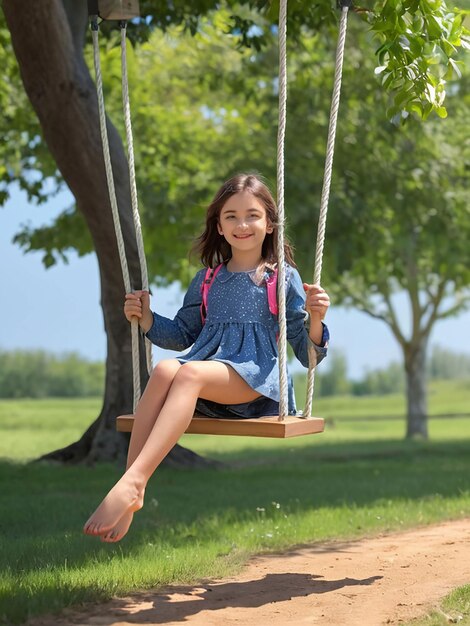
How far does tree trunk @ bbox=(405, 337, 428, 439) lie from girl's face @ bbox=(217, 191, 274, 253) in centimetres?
1739

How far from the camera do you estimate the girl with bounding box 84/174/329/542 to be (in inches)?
170

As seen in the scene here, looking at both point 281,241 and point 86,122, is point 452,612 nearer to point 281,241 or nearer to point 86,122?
point 281,241

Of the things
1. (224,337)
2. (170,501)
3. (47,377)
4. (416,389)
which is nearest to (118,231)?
(224,337)

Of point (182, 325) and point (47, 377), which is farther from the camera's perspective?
point (47, 377)

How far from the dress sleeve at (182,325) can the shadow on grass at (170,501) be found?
120cm

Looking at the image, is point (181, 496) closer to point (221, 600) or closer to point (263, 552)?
point (263, 552)

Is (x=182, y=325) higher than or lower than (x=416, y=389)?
lower

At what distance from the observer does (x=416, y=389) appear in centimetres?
2209

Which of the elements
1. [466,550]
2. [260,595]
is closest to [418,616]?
[260,595]

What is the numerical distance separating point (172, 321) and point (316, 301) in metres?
0.87

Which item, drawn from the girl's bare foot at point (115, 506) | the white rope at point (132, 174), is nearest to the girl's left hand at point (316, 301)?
the white rope at point (132, 174)

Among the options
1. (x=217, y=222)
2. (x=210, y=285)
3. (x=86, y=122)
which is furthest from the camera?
(x=86, y=122)

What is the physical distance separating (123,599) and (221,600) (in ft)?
1.47

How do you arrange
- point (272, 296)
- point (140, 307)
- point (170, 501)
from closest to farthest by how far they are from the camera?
point (272, 296)
point (140, 307)
point (170, 501)
